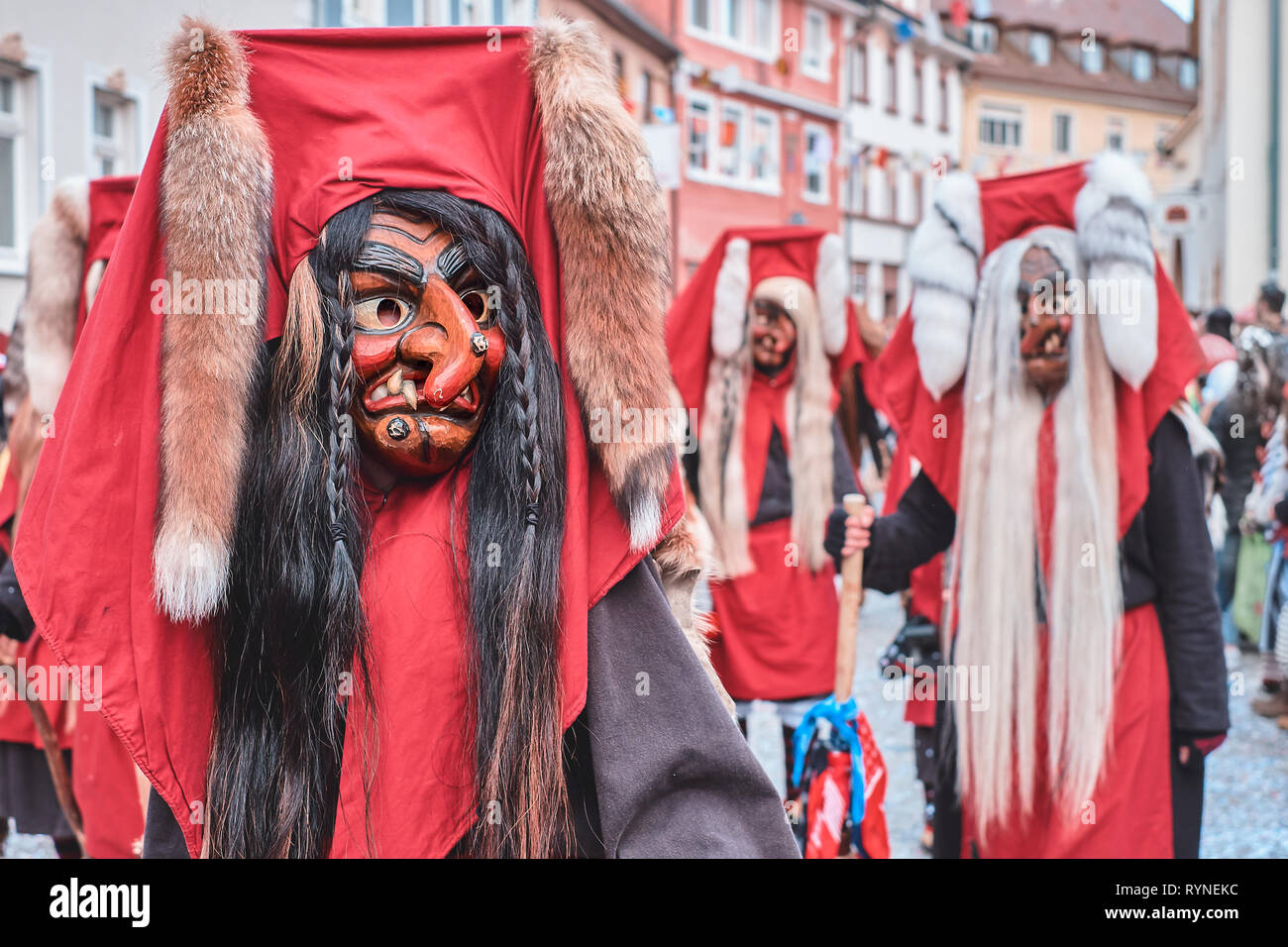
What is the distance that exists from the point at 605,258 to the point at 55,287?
2463 mm

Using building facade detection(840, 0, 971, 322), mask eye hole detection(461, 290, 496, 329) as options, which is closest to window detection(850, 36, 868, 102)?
building facade detection(840, 0, 971, 322)

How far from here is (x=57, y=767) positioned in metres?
3.85

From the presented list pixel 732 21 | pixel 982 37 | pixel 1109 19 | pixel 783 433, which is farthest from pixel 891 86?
pixel 783 433

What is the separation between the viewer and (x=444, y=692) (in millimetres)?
1936

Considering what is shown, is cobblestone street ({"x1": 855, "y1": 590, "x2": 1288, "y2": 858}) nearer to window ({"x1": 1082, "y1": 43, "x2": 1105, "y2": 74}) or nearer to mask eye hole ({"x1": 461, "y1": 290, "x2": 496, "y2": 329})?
mask eye hole ({"x1": 461, "y1": 290, "x2": 496, "y2": 329})

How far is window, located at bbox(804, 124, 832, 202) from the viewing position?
30828mm

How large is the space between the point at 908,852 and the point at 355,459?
140 inches

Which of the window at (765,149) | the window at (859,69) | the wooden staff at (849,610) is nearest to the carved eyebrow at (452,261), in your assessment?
the wooden staff at (849,610)

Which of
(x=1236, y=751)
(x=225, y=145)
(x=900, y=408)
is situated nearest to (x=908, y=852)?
(x=900, y=408)

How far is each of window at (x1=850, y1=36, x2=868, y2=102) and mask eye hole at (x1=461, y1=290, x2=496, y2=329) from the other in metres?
32.0

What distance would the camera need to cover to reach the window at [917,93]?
36241 millimetres

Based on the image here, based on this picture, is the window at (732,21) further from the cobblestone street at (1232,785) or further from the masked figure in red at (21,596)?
the masked figure in red at (21,596)

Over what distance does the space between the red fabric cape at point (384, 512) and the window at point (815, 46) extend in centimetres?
2934

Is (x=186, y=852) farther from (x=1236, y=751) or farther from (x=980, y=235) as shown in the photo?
(x=1236, y=751)
